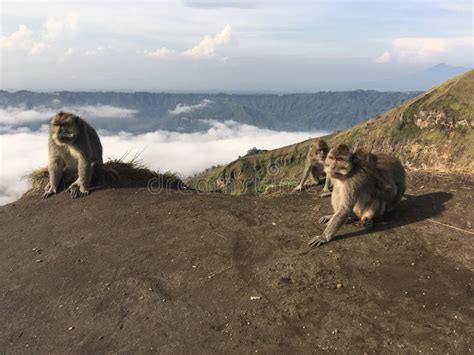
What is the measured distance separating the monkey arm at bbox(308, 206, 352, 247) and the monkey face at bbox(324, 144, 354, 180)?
699 millimetres

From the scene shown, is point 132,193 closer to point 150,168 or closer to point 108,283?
point 150,168

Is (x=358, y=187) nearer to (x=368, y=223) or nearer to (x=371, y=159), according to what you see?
(x=368, y=223)

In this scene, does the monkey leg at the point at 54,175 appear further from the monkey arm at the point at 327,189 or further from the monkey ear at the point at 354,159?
the monkey ear at the point at 354,159

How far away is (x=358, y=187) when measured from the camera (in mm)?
8633

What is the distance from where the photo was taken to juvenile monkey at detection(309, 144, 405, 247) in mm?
8586

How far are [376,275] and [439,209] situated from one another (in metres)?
3.53

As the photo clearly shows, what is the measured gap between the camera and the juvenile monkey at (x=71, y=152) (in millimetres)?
11578

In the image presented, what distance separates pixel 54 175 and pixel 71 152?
957 mm

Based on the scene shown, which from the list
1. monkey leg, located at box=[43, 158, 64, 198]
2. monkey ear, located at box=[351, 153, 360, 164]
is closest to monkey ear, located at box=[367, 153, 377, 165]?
monkey ear, located at box=[351, 153, 360, 164]

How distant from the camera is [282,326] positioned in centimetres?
631

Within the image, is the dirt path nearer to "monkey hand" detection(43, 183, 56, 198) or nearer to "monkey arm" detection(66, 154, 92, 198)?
"monkey arm" detection(66, 154, 92, 198)

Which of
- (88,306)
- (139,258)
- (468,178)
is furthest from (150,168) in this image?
(468,178)

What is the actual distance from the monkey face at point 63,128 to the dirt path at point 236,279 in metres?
2.05

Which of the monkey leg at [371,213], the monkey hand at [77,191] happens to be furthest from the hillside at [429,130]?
the monkey leg at [371,213]
